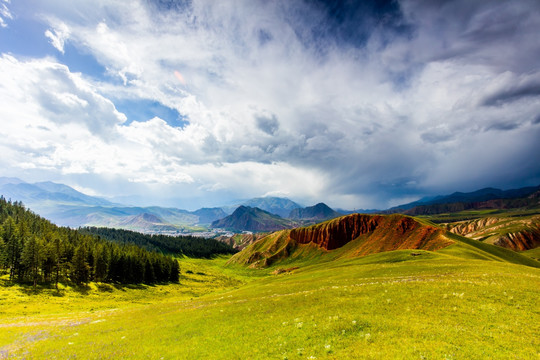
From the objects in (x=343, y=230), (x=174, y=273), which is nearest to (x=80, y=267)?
(x=174, y=273)

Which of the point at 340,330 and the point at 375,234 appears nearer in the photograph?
the point at 340,330

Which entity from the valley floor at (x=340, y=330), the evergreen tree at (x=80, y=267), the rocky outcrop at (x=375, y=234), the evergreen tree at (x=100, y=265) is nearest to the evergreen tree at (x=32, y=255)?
the evergreen tree at (x=80, y=267)

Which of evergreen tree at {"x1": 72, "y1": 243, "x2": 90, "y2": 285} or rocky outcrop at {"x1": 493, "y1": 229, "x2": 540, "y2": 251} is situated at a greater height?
evergreen tree at {"x1": 72, "y1": 243, "x2": 90, "y2": 285}

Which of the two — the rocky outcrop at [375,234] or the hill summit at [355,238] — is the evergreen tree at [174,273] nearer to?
the hill summit at [355,238]

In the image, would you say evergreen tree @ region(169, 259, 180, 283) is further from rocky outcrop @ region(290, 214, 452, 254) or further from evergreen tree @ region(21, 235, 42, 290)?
rocky outcrop @ region(290, 214, 452, 254)

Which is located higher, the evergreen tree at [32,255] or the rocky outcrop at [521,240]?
the evergreen tree at [32,255]

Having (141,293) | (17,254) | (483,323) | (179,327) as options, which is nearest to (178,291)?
(141,293)

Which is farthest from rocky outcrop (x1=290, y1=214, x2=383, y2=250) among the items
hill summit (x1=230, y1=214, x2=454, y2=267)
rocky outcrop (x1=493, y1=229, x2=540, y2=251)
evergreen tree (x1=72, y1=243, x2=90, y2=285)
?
rocky outcrop (x1=493, y1=229, x2=540, y2=251)

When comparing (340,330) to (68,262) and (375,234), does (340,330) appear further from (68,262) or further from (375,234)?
(375,234)

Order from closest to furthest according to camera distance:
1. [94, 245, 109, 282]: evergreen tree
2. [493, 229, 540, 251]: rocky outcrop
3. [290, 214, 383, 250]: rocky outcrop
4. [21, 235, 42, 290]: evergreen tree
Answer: [21, 235, 42, 290]: evergreen tree, [94, 245, 109, 282]: evergreen tree, [290, 214, 383, 250]: rocky outcrop, [493, 229, 540, 251]: rocky outcrop

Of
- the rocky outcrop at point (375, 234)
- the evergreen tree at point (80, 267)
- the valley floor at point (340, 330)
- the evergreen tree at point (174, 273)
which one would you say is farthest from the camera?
the evergreen tree at point (174, 273)

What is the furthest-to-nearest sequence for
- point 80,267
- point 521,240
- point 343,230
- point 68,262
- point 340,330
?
point 521,240
point 343,230
point 68,262
point 80,267
point 340,330

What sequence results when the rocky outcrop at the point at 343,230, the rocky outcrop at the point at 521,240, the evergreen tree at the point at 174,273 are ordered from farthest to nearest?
the rocky outcrop at the point at 521,240, the rocky outcrop at the point at 343,230, the evergreen tree at the point at 174,273

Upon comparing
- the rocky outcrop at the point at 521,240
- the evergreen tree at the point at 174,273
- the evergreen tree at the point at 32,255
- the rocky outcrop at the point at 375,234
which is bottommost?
the rocky outcrop at the point at 521,240
